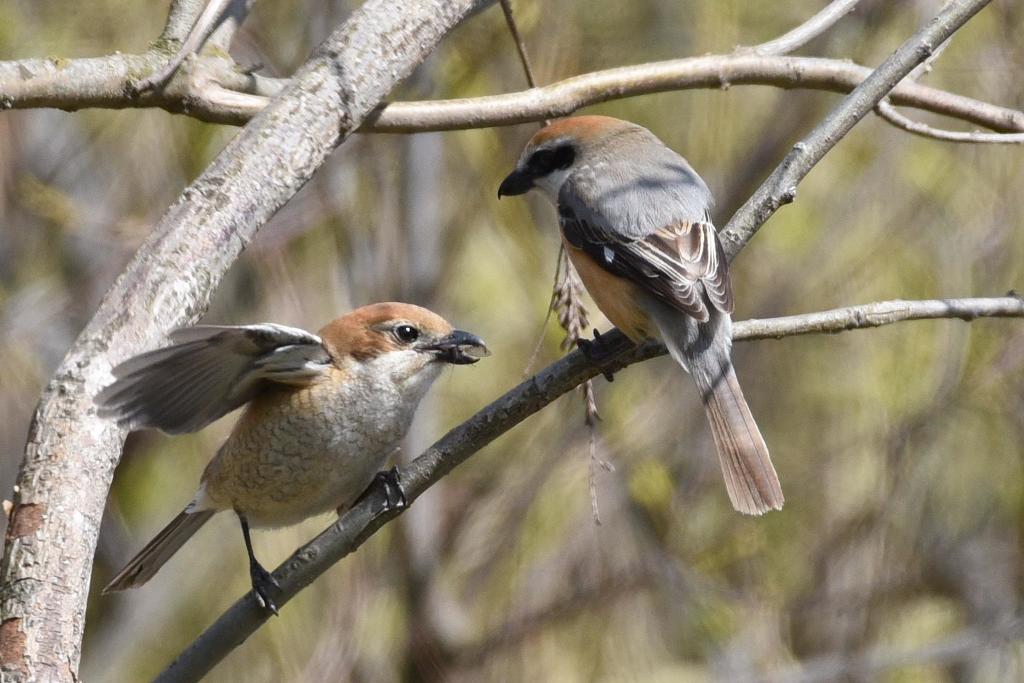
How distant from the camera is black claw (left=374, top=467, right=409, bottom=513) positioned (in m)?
2.74

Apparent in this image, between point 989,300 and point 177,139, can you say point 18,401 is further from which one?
point 989,300

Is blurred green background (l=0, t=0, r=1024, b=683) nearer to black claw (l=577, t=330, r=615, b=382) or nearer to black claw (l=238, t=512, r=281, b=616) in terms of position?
black claw (l=238, t=512, r=281, b=616)

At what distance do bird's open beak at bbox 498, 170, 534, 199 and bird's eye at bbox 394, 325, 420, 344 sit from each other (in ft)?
2.95

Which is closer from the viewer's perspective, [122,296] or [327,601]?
[122,296]

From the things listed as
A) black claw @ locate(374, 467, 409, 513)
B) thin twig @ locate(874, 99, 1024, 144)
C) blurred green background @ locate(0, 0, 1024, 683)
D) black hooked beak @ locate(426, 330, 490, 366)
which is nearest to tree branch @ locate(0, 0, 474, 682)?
black claw @ locate(374, 467, 409, 513)

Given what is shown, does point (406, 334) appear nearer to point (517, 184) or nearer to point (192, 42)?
point (517, 184)

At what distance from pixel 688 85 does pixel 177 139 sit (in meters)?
2.71

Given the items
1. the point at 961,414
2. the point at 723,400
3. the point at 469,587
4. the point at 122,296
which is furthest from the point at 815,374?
the point at 122,296

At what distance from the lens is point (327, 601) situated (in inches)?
197

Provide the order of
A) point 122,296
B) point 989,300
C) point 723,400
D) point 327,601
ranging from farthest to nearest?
point 327,601
point 723,400
point 989,300
point 122,296

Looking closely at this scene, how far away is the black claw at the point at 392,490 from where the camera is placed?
2738 mm

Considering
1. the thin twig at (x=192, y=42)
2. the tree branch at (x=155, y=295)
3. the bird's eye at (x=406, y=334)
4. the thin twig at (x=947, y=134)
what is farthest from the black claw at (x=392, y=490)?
the thin twig at (x=947, y=134)

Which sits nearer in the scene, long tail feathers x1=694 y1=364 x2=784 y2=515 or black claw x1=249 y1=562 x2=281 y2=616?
black claw x1=249 y1=562 x2=281 y2=616

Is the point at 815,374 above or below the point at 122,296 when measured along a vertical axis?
Answer: below
